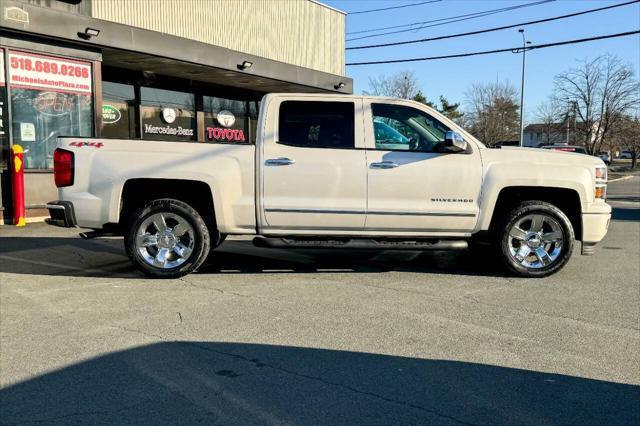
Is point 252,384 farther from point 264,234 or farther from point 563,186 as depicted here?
point 563,186

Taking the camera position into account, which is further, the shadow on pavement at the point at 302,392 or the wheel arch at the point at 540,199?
the wheel arch at the point at 540,199

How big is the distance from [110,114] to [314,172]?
10.4 meters

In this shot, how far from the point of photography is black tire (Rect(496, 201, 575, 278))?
6652 mm

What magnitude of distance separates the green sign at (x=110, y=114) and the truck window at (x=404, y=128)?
403 inches

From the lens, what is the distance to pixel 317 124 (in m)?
6.68

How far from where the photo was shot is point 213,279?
6645mm

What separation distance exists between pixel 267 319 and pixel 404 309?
131 centimetres

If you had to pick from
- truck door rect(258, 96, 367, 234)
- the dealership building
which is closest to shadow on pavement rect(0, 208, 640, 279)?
truck door rect(258, 96, 367, 234)

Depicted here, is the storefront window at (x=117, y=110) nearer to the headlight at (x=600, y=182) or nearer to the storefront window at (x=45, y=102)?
the storefront window at (x=45, y=102)

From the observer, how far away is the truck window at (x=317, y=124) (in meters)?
6.60

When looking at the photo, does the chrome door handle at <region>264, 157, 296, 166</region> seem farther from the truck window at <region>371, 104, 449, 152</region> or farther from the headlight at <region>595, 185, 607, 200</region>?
the headlight at <region>595, 185, 607, 200</region>

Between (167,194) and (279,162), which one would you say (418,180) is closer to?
(279,162)

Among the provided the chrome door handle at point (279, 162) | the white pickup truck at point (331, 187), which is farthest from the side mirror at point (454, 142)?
the chrome door handle at point (279, 162)

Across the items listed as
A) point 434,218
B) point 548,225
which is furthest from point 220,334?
point 548,225
